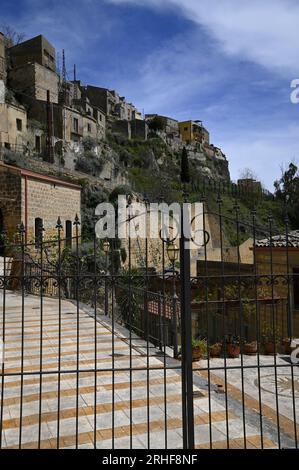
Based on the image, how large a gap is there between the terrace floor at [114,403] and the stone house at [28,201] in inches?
408

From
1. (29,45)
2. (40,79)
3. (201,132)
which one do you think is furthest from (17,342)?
(201,132)

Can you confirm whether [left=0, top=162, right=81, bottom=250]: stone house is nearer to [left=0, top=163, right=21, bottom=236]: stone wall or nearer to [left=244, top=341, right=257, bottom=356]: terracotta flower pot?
[left=0, top=163, right=21, bottom=236]: stone wall

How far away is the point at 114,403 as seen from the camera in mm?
4727

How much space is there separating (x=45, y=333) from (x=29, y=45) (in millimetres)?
41771

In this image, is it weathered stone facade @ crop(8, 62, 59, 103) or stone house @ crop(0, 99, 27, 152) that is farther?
weathered stone facade @ crop(8, 62, 59, 103)

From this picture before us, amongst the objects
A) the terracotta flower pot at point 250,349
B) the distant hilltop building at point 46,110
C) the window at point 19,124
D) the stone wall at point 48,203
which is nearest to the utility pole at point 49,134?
the distant hilltop building at point 46,110

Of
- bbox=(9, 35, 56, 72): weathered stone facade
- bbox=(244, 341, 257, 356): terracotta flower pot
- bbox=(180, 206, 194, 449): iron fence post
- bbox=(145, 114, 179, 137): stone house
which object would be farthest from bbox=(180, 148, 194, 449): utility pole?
bbox=(145, 114, 179, 137): stone house

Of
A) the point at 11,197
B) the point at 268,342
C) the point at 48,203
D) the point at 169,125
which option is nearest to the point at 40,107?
the point at 48,203

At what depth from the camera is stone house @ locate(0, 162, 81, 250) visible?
17266mm

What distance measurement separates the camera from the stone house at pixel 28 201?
17266 mm

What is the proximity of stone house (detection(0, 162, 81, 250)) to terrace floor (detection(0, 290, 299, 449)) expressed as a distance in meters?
10.4

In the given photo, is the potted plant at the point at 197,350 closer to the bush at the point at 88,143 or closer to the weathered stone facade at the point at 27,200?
the weathered stone facade at the point at 27,200

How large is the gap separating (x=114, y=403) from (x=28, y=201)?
46.8 ft
